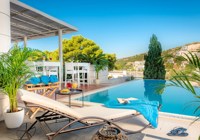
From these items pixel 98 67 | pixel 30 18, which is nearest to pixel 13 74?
pixel 30 18

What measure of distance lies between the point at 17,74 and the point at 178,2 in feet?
87.0

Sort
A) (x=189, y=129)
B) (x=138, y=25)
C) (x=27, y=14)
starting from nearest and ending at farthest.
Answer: (x=189, y=129) → (x=27, y=14) → (x=138, y=25)

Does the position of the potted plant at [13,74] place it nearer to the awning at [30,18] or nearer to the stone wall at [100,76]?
the awning at [30,18]

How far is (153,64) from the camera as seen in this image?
1345cm

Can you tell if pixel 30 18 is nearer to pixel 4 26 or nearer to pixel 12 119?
pixel 4 26

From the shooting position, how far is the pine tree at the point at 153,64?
1317 cm

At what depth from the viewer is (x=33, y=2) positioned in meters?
23.8

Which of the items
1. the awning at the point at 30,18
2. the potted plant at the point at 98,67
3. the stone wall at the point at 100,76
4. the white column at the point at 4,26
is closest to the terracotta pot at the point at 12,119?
the white column at the point at 4,26

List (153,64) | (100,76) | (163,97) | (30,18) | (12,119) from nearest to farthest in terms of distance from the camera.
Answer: (12,119), (163,97), (30,18), (100,76), (153,64)

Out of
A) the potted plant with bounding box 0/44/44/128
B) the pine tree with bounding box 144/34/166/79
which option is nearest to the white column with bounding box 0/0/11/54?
the potted plant with bounding box 0/44/44/128

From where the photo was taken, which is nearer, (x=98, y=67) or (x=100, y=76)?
(x=98, y=67)

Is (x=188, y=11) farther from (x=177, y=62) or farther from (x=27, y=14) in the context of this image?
(x=177, y=62)

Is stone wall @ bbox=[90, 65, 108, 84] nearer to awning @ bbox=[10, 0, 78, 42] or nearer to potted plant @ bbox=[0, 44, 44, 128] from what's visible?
awning @ bbox=[10, 0, 78, 42]

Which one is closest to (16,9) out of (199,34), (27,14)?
(27,14)
